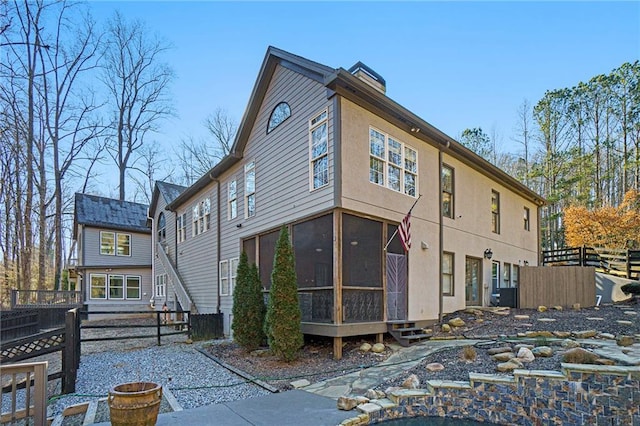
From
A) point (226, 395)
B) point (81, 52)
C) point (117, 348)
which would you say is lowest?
point (117, 348)

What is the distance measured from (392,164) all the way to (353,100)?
1.85 metres

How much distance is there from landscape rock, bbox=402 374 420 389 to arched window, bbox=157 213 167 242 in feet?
55.3

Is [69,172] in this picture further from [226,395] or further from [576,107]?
[576,107]

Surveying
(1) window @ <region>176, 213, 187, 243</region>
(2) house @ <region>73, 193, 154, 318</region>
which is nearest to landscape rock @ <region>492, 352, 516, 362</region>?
(1) window @ <region>176, 213, 187, 243</region>

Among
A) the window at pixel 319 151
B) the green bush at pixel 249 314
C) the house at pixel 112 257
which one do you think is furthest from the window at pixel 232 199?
the house at pixel 112 257

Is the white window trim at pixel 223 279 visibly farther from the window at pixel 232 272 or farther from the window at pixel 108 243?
the window at pixel 108 243

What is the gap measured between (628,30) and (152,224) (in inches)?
860

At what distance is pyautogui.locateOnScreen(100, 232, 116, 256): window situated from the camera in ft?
72.2

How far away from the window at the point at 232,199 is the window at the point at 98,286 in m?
12.5

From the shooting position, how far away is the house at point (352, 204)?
8.08 m

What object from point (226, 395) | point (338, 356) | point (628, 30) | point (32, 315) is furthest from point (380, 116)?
point (32, 315)

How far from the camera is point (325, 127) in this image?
8.34 meters

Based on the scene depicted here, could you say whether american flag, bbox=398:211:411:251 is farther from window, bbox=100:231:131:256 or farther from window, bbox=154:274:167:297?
window, bbox=100:231:131:256

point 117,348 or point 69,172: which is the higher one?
point 69,172
